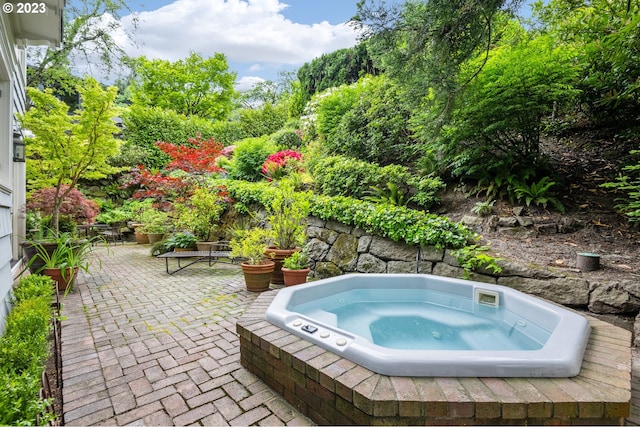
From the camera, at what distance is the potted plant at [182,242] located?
624 centimetres

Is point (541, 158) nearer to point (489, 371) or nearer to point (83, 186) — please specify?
point (489, 371)

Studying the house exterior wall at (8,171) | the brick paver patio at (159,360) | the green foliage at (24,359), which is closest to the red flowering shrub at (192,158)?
the house exterior wall at (8,171)

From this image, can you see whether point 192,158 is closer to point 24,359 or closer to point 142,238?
point 142,238

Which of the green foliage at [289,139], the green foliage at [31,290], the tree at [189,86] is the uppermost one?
the tree at [189,86]

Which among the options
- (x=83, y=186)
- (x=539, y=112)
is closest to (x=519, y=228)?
(x=539, y=112)

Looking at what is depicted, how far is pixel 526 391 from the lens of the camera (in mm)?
1440

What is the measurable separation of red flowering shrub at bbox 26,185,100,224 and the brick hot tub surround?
5.91 meters

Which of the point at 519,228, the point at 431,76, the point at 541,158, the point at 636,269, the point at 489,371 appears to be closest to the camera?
the point at 489,371

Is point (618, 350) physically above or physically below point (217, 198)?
below

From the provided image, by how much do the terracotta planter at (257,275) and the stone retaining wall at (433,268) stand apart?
883 mm

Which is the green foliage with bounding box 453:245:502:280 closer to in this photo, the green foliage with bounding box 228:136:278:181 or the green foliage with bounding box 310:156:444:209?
the green foliage with bounding box 310:156:444:209

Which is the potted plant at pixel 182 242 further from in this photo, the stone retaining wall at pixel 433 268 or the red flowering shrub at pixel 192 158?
the stone retaining wall at pixel 433 268

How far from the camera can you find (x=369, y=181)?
5.27m

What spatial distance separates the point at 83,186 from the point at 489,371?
11.2 m
